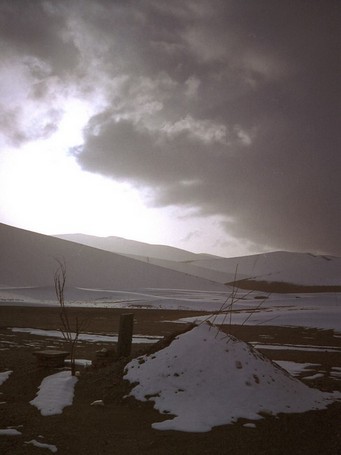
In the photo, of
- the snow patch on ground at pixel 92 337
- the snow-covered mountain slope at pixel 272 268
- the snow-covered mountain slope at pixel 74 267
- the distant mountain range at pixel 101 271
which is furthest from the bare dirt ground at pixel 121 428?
the distant mountain range at pixel 101 271

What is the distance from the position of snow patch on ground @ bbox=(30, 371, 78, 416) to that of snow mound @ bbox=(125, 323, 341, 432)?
1134 millimetres

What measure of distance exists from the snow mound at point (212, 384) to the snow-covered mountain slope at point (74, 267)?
186ft

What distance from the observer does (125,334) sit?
908 cm

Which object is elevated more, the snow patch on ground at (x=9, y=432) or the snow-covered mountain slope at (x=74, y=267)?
the snow-covered mountain slope at (x=74, y=267)

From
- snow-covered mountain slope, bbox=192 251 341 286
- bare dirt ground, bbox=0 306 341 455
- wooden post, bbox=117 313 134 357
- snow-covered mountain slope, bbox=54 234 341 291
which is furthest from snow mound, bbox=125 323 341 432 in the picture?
snow-covered mountain slope, bbox=192 251 341 286

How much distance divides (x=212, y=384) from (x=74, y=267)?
68.5 meters

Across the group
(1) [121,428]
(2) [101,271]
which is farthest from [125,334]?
(2) [101,271]

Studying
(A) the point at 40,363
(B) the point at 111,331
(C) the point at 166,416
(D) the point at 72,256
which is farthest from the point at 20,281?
(C) the point at 166,416

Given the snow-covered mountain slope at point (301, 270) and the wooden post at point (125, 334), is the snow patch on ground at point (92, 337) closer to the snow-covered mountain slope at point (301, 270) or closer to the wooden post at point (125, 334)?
the wooden post at point (125, 334)

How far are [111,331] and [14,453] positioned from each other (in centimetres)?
1444

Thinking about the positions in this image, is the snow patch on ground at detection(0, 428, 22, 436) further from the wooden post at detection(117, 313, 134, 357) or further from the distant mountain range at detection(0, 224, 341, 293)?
the distant mountain range at detection(0, 224, 341, 293)

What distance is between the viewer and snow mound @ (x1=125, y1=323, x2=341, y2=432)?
20.4 ft

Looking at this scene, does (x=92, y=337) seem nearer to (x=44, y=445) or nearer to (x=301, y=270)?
(x=44, y=445)

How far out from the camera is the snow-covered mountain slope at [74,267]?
6550 centimetres
